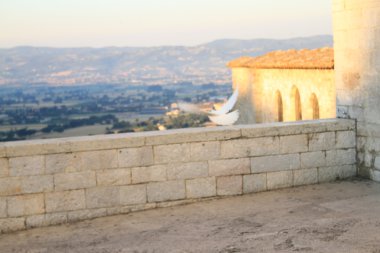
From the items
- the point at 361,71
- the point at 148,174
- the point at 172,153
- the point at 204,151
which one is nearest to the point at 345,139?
the point at 361,71

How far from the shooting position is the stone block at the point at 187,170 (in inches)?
267

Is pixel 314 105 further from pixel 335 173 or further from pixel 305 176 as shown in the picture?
pixel 305 176

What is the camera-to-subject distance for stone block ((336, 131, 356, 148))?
757 centimetres

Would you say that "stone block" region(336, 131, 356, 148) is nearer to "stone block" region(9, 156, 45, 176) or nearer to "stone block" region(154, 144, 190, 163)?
"stone block" region(154, 144, 190, 163)

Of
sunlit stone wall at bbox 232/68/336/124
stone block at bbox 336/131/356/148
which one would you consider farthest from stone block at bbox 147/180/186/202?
sunlit stone wall at bbox 232/68/336/124

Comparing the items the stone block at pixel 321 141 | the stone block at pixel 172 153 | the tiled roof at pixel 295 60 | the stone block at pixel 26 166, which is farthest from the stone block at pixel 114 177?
the tiled roof at pixel 295 60

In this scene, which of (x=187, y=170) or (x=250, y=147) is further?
(x=250, y=147)

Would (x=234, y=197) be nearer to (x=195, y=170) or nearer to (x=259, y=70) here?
(x=195, y=170)

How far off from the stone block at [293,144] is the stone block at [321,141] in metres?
0.09

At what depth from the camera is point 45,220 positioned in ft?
21.0

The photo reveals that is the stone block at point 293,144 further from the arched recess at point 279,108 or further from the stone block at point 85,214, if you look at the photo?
the arched recess at point 279,108

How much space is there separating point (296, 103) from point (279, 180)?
67.9 feet

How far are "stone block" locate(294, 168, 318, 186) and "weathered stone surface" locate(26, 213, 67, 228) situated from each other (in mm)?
3029

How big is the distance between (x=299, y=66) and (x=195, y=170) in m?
18.6
